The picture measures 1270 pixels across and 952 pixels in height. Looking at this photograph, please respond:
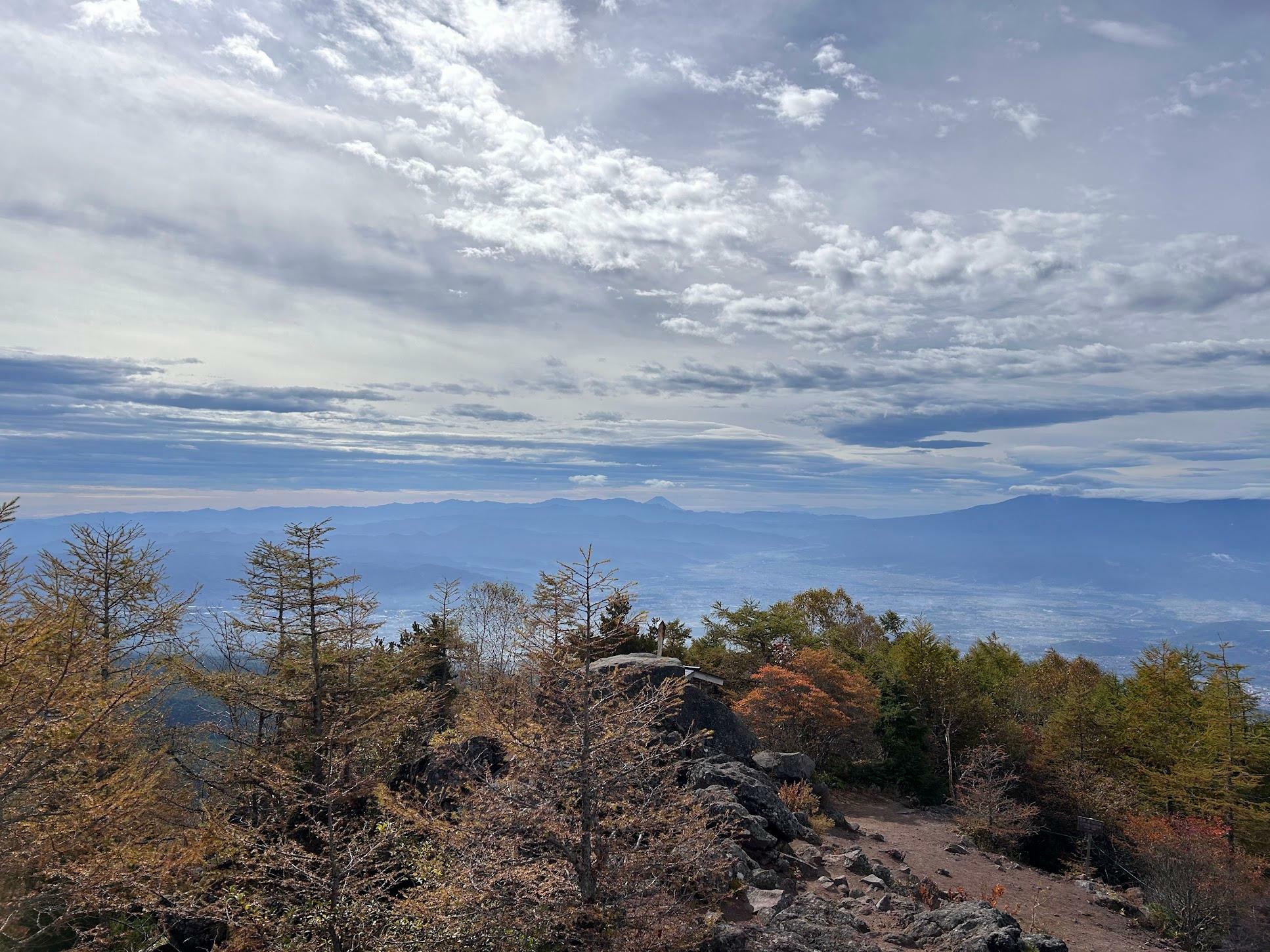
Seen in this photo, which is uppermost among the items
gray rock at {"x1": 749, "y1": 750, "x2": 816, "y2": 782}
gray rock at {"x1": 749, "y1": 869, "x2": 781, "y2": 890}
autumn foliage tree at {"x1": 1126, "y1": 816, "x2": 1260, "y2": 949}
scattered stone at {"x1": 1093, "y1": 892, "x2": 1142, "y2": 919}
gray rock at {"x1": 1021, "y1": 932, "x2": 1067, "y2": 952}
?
gray rock at {"x1": 749, "y1": 869, "x2": 781, "y2": 890}

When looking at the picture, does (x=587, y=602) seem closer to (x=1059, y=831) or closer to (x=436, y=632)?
(x=436, y=632)

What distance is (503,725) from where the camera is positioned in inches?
405

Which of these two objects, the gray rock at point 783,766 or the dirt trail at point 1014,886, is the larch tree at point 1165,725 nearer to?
the dirt trail at point 1014,886

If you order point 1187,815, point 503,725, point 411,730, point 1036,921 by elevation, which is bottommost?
point 1187,815

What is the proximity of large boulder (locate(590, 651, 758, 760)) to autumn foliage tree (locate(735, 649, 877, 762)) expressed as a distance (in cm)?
950

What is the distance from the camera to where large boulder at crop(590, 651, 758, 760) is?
20.4m

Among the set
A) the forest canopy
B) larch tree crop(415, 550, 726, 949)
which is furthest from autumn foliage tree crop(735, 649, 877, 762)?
larch tree crop(415, 550, 726, 949)

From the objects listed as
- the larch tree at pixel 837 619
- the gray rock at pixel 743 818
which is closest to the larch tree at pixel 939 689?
the larch tree at pixel 837 619

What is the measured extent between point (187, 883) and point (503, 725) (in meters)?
8.17

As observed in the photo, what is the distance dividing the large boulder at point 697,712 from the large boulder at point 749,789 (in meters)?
1.76

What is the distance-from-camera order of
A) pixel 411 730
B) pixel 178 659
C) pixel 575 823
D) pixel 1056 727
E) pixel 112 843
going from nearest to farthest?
pixel 575 823 < pixel 112 843 < pixel 178 659 < pixel 411 730 < pixel 1056 727

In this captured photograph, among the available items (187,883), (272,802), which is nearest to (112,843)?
(187,883)

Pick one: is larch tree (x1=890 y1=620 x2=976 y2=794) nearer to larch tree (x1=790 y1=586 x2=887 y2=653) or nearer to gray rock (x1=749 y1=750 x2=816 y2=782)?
larch tree (x1=790 y1=586 x2=887 y2=653)

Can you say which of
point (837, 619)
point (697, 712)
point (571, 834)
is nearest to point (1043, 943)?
point (697, 712)
